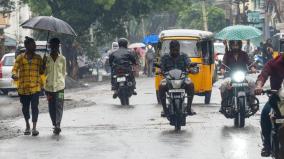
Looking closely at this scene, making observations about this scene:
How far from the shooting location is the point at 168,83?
53.2 feet

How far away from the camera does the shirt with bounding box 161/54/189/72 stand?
16828mm

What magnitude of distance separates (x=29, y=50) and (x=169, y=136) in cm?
291

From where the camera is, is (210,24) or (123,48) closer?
(123,48)

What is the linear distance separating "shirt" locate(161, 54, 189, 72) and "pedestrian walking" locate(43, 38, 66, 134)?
199 cm

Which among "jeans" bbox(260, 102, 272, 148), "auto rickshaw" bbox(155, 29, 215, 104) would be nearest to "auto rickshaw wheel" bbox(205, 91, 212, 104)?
"auto rickshaw" bbox(155, 29, 215, 104)

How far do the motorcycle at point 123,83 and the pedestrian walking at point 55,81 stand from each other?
7.48 metres

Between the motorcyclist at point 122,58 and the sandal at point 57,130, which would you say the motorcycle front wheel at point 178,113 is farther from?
the motorcyclist at point 122,58

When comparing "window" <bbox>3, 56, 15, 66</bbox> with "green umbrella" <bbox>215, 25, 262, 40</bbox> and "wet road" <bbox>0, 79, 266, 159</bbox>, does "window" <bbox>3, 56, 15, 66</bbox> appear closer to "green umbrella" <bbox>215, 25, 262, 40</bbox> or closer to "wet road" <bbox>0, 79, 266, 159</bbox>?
"wet road" <bbox>0, 79, 266, 159</bbox>

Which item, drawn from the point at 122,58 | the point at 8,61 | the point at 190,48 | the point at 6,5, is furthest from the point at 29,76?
the point at 6,5

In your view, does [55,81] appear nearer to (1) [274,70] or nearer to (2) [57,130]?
(2) [57,130]

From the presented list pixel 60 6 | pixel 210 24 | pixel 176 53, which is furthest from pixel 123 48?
pixel 210 24

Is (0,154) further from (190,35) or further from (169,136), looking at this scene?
(190,35)

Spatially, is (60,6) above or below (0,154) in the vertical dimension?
above

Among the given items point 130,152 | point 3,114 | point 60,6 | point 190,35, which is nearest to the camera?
point 130,152
